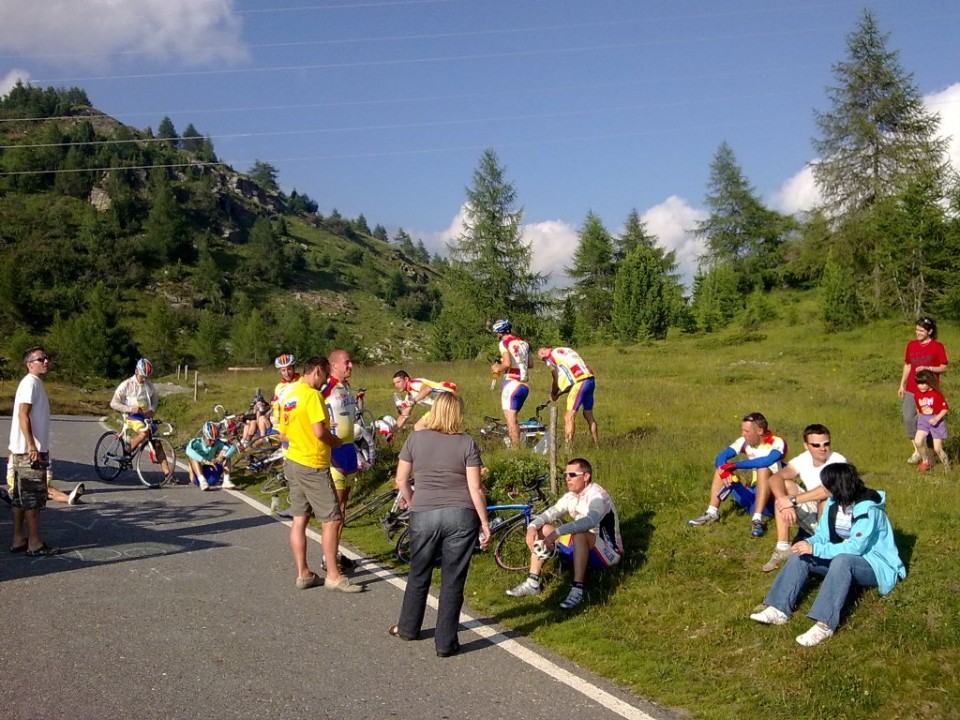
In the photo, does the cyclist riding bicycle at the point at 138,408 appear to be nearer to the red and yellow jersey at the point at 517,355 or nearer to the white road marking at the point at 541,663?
the red and yellow jersey at the point at 517,355

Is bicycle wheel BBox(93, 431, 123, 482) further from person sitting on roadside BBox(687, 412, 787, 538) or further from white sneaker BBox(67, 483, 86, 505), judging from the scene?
person sitting on roadside BBox(687, 412, 787, 538)

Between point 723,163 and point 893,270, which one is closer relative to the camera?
point 893,270

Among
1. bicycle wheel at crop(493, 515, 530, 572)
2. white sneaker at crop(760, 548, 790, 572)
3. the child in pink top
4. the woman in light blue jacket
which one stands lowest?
bicycle wheel at crop(493, 515, 530, 572)

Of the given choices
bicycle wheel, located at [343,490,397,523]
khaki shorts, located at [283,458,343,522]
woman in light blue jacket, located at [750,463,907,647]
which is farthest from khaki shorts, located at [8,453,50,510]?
woman in light blue jacket, located at [750,463,907,647]

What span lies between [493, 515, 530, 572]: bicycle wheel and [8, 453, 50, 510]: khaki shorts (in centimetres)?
456

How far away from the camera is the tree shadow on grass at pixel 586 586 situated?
6480 mm

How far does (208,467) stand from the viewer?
12992 mm

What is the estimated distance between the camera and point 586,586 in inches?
279

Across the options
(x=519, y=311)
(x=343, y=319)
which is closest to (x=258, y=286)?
(x=343, y=319)

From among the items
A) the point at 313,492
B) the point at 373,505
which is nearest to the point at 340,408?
the point at 373,505

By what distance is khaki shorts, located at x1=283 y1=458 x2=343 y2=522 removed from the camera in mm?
7233

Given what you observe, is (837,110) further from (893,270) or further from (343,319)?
(343,319)

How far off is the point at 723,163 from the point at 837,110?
20.4 metres

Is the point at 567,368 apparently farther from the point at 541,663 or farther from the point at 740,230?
the point at 740,230
